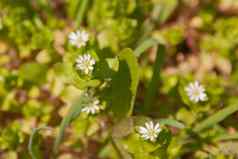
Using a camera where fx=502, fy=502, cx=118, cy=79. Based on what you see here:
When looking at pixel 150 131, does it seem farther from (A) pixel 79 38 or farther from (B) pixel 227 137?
Result: (A) pixel 79 38

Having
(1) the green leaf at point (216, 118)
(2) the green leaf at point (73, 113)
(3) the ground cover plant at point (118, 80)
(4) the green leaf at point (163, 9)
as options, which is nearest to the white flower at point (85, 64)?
(3) the ground cover plant at point (118, 80)

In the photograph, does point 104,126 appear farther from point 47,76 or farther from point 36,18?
point 36,18

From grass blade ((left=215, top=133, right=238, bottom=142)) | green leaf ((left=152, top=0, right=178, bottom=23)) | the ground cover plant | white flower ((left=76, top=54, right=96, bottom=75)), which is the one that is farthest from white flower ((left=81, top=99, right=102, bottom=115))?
green leaf ((left=152, top=0, right=178, bottom=23))

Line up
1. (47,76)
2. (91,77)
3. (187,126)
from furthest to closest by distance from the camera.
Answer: (47,76) < (187,126) < (91,77)

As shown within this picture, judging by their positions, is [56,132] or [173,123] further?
[56,132]

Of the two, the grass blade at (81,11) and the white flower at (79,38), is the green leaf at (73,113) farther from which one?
the grass blade at (81,11)

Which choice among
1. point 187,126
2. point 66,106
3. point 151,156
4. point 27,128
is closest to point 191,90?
point 187,126
